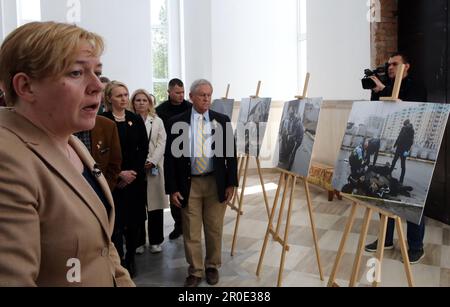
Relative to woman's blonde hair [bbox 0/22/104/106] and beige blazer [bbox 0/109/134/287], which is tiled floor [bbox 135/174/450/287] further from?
woman's blonde hair [bbox 0/22/104/106]

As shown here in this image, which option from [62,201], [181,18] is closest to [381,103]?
[62,201]

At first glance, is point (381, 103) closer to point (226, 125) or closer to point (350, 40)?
point (226, 125)

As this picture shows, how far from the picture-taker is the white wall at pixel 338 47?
20.9 feet

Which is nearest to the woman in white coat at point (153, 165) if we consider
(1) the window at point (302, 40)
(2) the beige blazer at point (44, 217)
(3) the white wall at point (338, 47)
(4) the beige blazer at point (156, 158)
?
(4) the beige blazer at point (156, 158)

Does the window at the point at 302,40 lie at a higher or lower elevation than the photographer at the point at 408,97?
higher

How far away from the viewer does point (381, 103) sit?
2.46 metres

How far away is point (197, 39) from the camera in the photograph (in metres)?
8.75

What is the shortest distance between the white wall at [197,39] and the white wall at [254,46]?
12 cm

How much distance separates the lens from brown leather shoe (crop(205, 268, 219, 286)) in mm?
3490

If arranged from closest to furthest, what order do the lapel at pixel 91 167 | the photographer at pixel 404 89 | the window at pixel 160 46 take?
the lapel at pixel 91 167 < the photographer at pixel 404 89 < the window at pixel 160 46

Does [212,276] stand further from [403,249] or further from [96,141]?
[403,249]

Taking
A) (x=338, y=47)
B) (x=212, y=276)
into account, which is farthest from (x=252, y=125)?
(x=338, y=47)

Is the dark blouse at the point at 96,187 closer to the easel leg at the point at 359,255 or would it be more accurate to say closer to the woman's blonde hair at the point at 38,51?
the woman's blonde hair at the point at 38,51

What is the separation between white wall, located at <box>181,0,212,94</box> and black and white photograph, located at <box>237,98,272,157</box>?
382 centimetres
